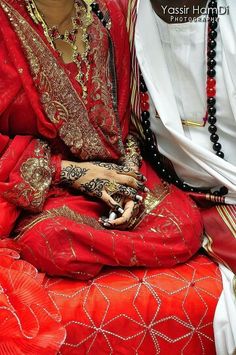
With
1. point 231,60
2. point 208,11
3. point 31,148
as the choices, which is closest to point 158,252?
point 31,148

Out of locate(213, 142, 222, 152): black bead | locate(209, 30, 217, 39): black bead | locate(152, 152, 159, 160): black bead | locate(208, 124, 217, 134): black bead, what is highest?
locate(209, 30, 217, 39): black bead

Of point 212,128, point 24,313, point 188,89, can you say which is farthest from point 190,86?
point 24,313

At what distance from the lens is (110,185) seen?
155 cm

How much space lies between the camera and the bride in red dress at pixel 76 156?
141 cm

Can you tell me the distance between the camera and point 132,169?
1.64 m

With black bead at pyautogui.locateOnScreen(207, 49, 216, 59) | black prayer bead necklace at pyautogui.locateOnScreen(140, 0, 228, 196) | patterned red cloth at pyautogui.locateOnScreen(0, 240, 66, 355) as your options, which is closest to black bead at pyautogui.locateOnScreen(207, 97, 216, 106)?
black prayer bead necklace at pyautogui.locateOnScreen(140, 0, 228, 196)

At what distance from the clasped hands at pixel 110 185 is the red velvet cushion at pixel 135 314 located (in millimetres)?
171

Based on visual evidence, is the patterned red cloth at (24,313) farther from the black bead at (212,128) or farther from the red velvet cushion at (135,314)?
the black bead at (212,128)

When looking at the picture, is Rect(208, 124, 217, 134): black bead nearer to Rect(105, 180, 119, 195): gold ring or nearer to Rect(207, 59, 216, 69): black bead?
Rect(207, 59, 216, 69): black bead

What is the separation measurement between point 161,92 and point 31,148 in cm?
38

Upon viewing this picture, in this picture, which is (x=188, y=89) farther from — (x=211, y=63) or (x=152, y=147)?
(x=152, y=147)

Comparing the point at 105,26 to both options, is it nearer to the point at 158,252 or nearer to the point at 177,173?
the point at 177,173

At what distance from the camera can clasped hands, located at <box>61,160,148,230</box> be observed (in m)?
1.52

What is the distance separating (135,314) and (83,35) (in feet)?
2.51
